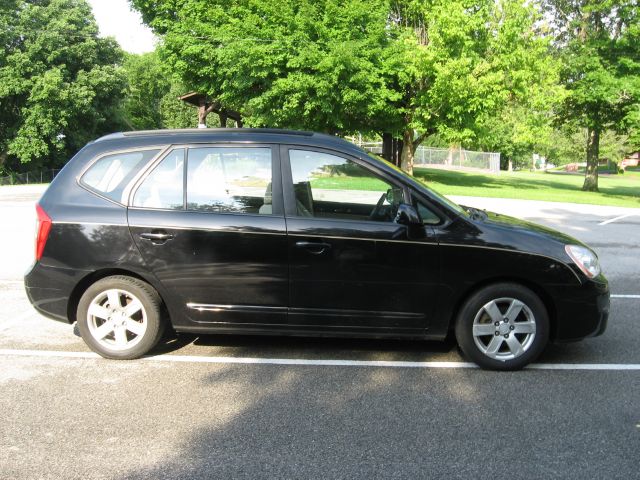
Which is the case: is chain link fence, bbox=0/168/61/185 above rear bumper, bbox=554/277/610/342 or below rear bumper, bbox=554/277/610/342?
above

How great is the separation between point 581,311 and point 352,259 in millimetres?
1786

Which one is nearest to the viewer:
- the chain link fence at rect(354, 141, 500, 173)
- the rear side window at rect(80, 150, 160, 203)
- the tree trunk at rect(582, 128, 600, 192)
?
the rear side window at rect(80, 150, 160, 203)

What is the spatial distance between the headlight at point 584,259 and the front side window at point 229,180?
235 centimetres

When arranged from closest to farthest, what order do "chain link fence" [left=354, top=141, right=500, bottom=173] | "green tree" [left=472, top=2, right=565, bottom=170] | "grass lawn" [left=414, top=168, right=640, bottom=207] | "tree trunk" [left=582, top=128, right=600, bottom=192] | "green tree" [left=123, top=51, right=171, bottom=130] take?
"grass lawn" [left=414, top=168, right=640, bottom=207] → "green tree" [left=472, top=2, right=565, bottom=170] → "tree trunk" [left=582, top=128, right=600, bottom=192] → "chain link fence" [left=354, top=141, right=500, bottom=173] → "green tree" [left=123, top=51, right=171, bottom=130]

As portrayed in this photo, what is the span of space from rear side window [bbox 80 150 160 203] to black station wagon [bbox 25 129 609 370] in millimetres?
10

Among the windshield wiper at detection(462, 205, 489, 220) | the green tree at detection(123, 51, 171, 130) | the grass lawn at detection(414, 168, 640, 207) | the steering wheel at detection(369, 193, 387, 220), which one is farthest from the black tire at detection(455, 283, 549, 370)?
the green tree at detection(123, 51, 171, 130)

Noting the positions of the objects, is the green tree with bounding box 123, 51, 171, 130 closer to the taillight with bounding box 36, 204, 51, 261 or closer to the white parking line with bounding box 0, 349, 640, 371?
the taillight with bounding box 36, 204, 51, 261

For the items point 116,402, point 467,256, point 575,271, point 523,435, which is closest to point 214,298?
point 116,402

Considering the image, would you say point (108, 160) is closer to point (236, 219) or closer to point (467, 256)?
point (236, 219)

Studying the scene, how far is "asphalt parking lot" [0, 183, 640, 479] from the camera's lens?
10.3 ft

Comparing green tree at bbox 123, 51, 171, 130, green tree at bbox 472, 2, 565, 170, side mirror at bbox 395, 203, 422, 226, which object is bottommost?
side mirror at bbox 395, 203, 422, 226

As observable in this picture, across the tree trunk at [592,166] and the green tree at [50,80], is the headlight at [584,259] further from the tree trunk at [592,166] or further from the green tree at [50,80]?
the green tree at [50,80]

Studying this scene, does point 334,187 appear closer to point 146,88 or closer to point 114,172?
point 114,172

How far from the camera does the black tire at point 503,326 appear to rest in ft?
14.4
